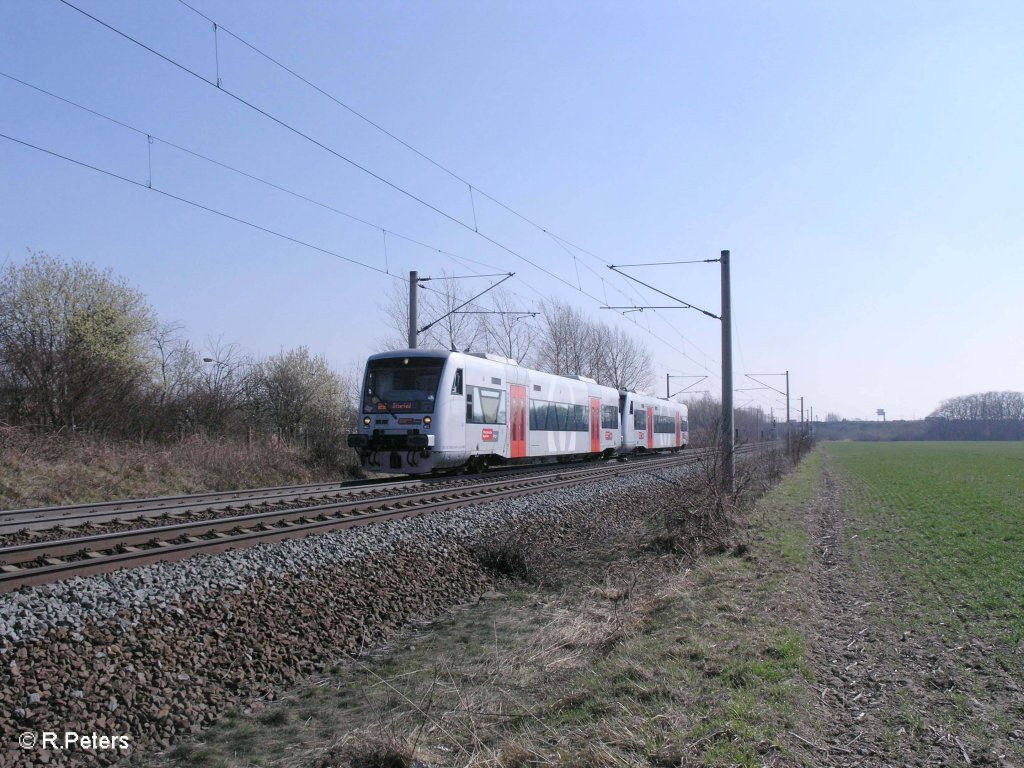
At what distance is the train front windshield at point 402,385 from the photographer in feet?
62.0

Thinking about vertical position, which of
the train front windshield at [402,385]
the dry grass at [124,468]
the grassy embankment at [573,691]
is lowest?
the grassy embankment at [573,691]

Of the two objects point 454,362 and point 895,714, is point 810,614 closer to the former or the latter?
point 895,714

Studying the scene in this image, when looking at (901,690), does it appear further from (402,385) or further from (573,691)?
(402,385)

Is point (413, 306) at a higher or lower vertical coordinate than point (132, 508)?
higher

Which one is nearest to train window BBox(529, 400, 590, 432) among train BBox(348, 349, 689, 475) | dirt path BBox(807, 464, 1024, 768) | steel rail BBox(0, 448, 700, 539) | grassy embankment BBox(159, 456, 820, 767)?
train BBox(348, 349, 689, 475)

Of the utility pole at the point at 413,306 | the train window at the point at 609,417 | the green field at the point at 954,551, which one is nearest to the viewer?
the green field at the point at 954,551

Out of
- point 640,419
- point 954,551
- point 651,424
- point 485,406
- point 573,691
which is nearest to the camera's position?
point 573,691

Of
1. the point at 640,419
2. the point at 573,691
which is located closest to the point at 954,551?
the point at 573,691

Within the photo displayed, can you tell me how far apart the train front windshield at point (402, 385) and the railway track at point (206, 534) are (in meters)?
2.50

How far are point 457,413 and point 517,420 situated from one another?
3.92 metres

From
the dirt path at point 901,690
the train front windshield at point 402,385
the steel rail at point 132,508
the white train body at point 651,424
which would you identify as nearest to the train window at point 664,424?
the white train body at point 651,424

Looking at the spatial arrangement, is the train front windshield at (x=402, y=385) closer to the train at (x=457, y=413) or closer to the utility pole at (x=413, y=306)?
the train at (x=457, y=413)

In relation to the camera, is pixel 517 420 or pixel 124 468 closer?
pixel 124 468

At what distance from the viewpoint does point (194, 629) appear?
6.75 m
